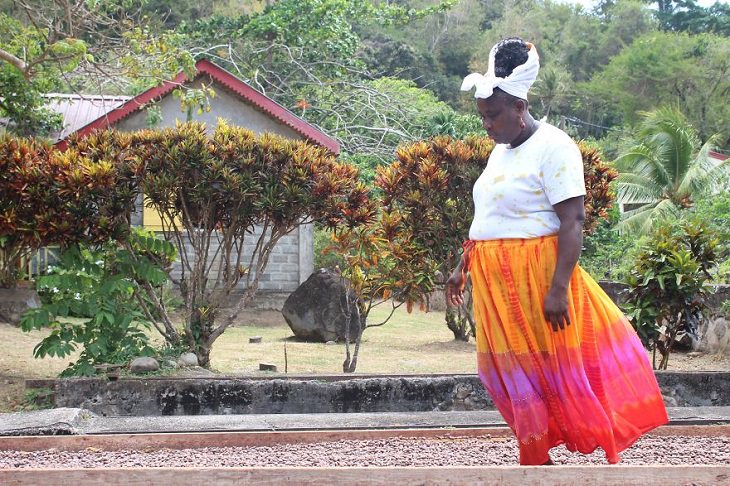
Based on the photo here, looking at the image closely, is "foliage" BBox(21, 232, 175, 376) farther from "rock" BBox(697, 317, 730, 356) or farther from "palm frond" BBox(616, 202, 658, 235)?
"palm frond" BBox(616, 202, 658, 235)

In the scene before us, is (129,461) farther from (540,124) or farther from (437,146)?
(437,146)

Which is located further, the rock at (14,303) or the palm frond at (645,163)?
the palm frond at (645,163)

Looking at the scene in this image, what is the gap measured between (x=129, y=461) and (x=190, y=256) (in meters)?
10.3

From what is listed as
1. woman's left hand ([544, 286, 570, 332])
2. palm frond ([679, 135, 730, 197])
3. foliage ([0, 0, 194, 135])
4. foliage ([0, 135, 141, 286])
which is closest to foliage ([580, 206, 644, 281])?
palm frond ([679, 135, 730, 197])

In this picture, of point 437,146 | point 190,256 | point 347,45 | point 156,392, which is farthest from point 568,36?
point 156,392

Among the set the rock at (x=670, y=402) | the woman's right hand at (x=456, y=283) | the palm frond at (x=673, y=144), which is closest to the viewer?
the woman's right hand at (x=456, y=283)

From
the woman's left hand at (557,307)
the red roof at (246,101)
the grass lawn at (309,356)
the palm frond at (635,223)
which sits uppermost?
the red roof at (246,101)

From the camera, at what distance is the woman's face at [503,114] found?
3996mm

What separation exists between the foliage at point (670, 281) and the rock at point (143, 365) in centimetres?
411

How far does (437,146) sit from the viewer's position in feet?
29.2

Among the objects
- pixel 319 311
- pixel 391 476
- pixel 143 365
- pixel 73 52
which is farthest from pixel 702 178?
pixel 391 476

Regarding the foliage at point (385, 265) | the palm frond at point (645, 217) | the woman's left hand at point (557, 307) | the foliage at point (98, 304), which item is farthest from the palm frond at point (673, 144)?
the woman's left hand at point (557, 307)

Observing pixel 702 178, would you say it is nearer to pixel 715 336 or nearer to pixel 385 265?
pixel 715 336

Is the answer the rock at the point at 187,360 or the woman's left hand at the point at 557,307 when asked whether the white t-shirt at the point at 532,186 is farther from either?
the rock at the point at 187,360
